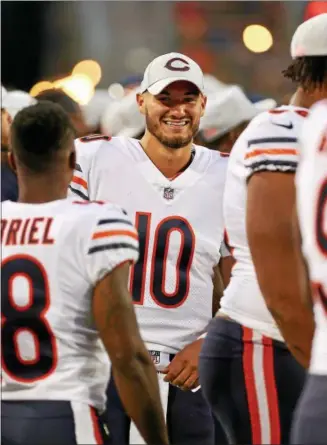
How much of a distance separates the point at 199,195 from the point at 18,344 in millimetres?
1641

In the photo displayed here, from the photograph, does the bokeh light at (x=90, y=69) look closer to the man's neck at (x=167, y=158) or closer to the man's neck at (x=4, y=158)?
the man's neck at (x=4, y=158)

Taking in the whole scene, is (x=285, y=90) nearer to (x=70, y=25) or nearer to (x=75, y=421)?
(x=70, y=25)

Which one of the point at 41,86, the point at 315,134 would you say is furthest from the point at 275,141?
the point at 41,86

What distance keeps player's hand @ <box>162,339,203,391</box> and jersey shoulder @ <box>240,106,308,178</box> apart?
1.30 metres

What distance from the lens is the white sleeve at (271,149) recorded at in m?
3.35

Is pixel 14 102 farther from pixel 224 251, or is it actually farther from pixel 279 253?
pixel 279 253

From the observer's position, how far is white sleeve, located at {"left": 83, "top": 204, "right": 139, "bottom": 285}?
3320mm

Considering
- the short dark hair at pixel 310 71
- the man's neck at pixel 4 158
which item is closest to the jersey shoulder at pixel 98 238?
the short dark hair at pixel 310 71

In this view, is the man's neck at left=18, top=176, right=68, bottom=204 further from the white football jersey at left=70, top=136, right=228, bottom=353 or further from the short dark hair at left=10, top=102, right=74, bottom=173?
the white football jersey at left=70, top=136, right=228, bottom=353

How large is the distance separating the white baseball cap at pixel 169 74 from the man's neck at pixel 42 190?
1.60 m

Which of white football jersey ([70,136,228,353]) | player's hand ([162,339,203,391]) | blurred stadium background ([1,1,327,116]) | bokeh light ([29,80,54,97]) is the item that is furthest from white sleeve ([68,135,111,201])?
bokeh light ([29,80,54,97])

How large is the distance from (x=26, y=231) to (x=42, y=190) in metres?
0.16

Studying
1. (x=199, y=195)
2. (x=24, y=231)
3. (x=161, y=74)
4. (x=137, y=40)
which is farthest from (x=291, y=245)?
(x=137, y=40)

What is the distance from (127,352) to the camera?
3.36 m
